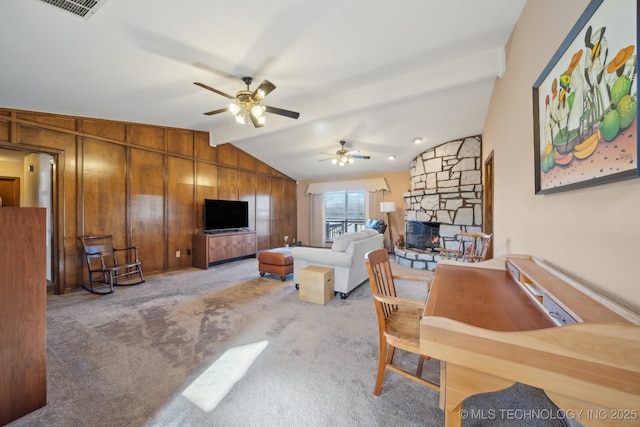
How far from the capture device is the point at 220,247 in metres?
4.93

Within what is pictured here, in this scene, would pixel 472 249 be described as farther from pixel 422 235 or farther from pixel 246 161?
pixel 246 161

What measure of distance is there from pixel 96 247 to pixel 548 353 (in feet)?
16.2

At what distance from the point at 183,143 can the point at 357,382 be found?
5.13 meters

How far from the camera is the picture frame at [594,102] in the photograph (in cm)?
75

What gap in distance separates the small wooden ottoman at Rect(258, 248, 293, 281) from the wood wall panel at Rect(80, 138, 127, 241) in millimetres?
2406

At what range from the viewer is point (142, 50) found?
87.0 inches

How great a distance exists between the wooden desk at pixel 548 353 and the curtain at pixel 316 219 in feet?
21.5

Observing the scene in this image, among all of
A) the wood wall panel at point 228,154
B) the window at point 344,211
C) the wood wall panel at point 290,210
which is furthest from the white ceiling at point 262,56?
the wood wall panel at point 290,210

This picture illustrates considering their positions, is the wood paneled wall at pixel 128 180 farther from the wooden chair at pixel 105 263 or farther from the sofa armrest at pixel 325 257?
the sofa armrest at pixel 325 257

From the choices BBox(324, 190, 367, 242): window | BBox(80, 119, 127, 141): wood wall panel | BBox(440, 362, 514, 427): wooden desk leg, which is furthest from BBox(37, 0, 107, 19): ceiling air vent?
BBox(324, 190, 367, 242): window

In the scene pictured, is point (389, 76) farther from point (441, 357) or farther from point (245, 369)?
point (245, 369)

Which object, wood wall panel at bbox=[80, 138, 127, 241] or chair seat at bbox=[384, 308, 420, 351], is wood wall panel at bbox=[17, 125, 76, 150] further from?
chair seat at bbox=[384, 308, 420, 351]

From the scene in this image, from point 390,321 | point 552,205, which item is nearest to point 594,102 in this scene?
point 552,205

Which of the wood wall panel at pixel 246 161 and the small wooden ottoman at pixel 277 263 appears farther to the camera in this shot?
the wood wall panel at pixel 246 161
